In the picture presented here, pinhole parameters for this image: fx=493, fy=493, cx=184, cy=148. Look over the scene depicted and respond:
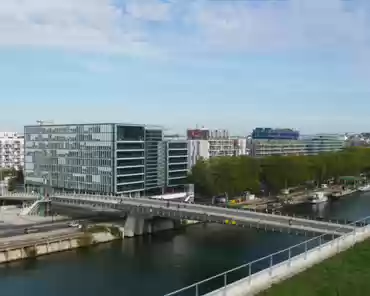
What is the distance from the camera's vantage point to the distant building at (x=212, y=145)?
243 ft

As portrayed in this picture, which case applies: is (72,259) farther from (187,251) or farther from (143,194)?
(143,194)

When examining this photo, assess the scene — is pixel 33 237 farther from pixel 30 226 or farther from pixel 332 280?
pixel 332 280

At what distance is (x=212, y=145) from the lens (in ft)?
275

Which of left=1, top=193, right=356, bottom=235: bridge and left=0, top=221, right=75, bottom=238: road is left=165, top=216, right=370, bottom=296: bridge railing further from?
left=0, top=221, right=75, bottom=238: road

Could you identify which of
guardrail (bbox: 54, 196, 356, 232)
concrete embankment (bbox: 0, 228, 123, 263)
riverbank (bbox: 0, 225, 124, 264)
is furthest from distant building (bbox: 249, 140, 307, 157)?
concrete embankment (bbox: 0, 228, 123, 263)

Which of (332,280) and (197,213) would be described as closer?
(332,280)

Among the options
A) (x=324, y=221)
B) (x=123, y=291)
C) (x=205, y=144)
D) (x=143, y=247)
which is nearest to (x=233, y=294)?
(x=123, y=291)

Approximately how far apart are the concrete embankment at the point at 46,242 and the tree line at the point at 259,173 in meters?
19.3

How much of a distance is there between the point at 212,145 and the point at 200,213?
50.7 m

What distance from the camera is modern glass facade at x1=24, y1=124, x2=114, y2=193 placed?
167ft

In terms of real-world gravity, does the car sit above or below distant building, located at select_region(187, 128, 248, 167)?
below

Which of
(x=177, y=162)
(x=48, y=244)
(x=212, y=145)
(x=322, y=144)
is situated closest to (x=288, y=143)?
(x=322, y=144)

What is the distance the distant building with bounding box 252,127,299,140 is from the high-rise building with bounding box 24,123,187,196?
81.5 m

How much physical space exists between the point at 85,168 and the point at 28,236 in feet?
66.6
